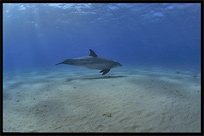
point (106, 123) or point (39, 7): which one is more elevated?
point (39, 7)

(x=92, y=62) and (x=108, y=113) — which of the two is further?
(x=92, y=62)

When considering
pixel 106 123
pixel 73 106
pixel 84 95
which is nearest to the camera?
pixel 106 123

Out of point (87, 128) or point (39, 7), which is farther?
point (39, 7)

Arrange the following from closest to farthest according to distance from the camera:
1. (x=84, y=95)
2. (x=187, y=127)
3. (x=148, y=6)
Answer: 1. (x=187, y=127)
2. (x=84, y=95)
3. (x=148, y=6)

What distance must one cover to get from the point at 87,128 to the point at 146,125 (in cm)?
118

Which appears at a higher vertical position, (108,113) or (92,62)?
(92,62)

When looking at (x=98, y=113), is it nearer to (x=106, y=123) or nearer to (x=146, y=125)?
(x=106, y=123)

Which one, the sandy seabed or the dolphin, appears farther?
the dolphin

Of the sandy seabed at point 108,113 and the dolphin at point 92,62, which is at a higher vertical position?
the dolphin at point 92,62

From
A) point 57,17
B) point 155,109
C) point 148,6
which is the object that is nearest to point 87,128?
point 155,109

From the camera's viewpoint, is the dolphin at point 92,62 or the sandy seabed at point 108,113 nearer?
the sandy seabed at point 108,113

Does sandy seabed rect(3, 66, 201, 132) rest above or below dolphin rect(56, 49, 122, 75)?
below

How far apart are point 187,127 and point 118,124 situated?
134 cm

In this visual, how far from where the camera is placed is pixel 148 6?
1100 inches
